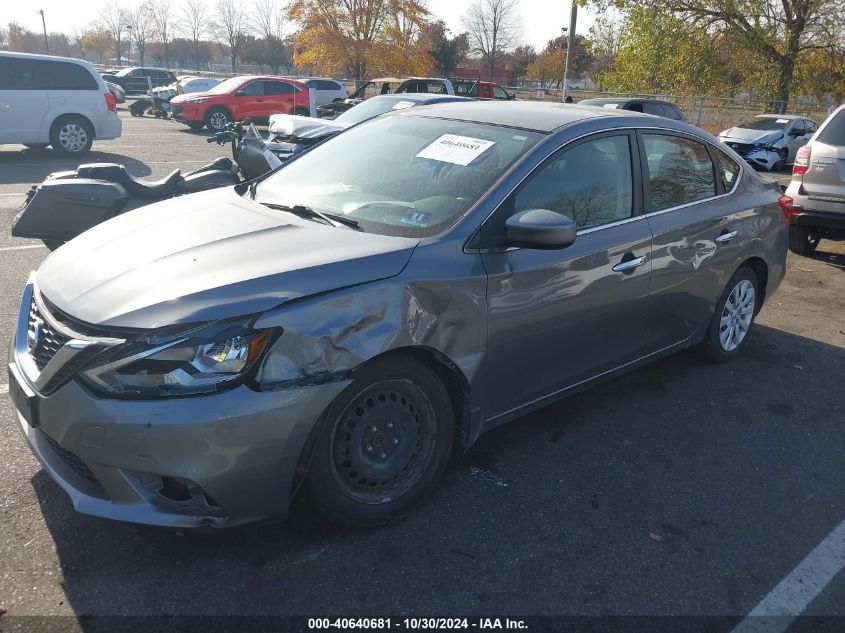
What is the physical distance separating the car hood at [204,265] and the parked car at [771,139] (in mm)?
16055

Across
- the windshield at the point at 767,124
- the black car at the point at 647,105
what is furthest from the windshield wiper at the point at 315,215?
the windshield at the point at 767,124

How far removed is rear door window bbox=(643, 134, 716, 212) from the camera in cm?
406

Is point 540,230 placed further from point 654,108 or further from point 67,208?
point 654,108

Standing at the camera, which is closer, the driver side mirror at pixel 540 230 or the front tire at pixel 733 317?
the driver side mirror at pixel 540 230

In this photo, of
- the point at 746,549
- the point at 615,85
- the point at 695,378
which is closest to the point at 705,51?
the point at 615,85

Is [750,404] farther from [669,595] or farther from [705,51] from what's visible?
[705,51]

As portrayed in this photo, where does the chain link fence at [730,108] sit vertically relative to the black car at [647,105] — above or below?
below

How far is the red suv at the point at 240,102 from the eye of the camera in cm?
2067

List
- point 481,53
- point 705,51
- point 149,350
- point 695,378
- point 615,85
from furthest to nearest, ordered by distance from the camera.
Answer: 1. point 481,53
2. point 615,85
3. point 705,51
4. point 695,378
5. point 149,350

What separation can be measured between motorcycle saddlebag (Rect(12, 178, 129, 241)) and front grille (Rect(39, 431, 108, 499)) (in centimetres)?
287

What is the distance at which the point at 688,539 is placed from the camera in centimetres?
306

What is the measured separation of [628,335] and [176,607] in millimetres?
2589

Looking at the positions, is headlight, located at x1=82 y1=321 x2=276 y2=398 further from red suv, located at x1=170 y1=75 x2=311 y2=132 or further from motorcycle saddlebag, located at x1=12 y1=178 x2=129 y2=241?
red suv, located at x1=170 y1=75 x2=311 y2=132

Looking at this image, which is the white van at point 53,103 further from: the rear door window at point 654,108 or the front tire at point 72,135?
the rear door window at point 654,108
